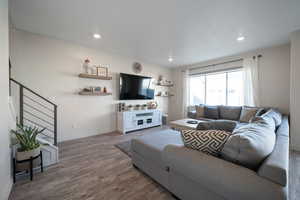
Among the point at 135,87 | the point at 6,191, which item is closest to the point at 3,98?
the point at 6,191

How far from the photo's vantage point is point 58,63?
2977mm

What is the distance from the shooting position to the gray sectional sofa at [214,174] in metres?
0.80

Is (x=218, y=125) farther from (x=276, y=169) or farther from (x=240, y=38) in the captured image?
(x=240, y=38)

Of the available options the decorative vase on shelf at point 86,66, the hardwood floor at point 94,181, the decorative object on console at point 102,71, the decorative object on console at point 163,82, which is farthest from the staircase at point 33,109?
the decorative object on console at point 163,82

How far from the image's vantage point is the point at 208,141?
1148 millimetres

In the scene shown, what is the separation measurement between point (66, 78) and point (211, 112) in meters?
4.29

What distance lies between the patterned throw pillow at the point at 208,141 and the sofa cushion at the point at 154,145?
0.39 metres

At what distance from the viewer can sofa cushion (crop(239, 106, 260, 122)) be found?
128 inches

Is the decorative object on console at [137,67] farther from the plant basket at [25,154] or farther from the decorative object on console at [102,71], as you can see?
the plant basket at [25,154]

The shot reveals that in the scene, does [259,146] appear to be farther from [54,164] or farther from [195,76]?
[195,76]

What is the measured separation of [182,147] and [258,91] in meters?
3.54

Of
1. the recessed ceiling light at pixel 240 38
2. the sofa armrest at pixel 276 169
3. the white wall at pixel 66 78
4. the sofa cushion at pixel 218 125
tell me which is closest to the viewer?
the sofa armrest at pixel 276 169

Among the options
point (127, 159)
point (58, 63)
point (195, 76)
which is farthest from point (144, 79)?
point (127, 159)

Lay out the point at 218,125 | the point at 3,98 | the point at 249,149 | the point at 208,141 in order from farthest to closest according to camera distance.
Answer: the point at 218,125
the point at 3,98
the point at 208,141
the point at 249,149
